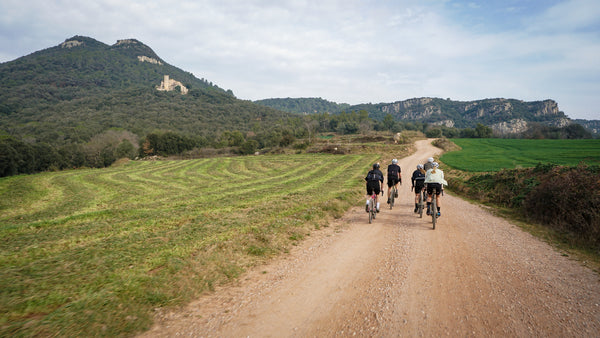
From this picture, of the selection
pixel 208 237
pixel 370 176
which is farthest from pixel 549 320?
pixel 208 237

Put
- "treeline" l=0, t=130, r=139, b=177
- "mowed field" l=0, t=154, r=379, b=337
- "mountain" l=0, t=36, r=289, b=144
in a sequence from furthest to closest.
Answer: "mountain" l=0, t=36, r=289, b=144
"treeline" l=0, t=130, r=139, b=177
"mowed field" l=0, t=154, r=379, b=337

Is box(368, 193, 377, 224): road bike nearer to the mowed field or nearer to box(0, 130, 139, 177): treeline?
the mowed field

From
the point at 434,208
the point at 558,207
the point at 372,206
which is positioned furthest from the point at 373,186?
the point at 558,207

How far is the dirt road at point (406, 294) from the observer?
13.5ft

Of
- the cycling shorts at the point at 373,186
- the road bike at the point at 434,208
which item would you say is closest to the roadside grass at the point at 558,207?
the road bike at the point at 434,208

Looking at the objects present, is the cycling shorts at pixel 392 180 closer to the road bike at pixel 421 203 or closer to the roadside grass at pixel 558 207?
the road bike at pixel 421 203

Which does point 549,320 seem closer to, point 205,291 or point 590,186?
point 205,291

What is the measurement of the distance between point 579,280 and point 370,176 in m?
6.13

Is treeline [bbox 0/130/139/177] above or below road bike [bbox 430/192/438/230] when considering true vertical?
above

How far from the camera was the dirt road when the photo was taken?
4102 millimetres

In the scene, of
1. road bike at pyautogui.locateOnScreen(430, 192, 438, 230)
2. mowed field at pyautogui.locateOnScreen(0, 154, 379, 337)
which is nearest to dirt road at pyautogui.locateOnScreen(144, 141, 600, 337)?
mowed field at pyautogui.locateOnScreen(0, 154, 379, 337)

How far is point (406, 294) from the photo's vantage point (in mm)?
5086

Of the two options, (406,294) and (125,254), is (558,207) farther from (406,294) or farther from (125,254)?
(125,254)

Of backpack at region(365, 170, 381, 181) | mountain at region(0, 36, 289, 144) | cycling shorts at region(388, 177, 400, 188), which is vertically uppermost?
mountain at region(0, 36, 289, 144)
